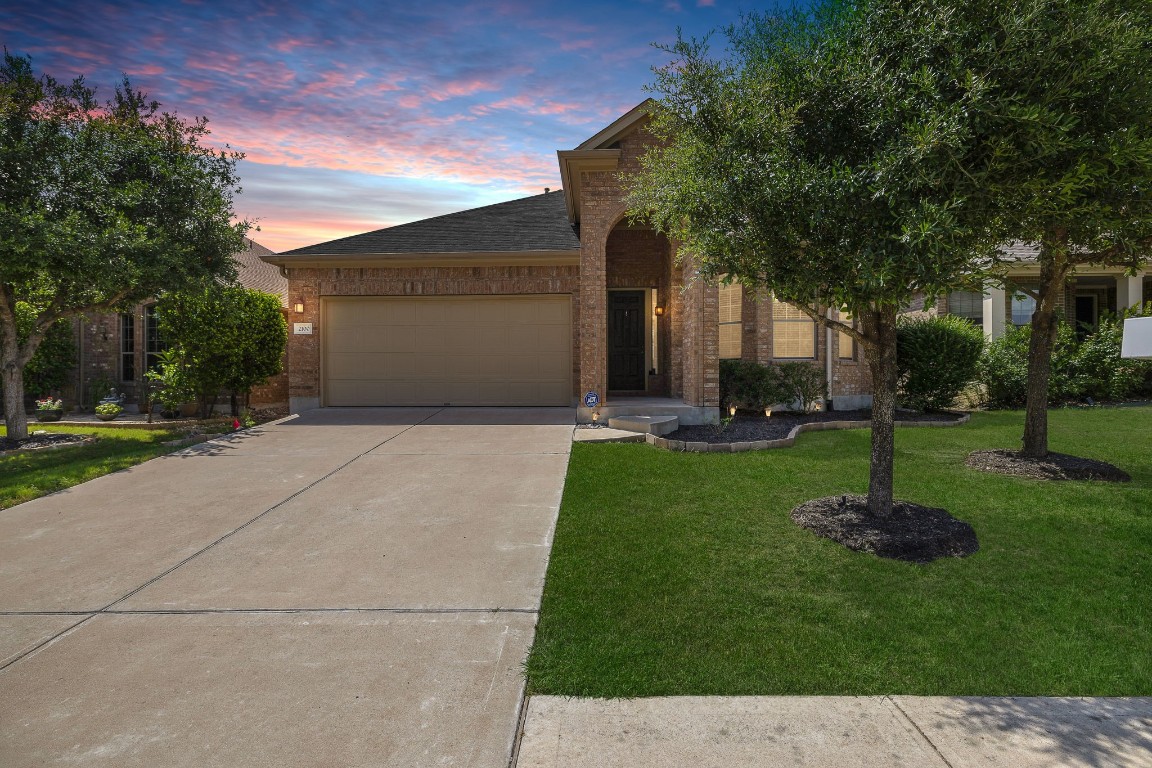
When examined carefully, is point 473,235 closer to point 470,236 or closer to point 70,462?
point 470,236

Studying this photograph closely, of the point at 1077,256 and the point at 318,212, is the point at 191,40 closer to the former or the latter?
the point at 318,212

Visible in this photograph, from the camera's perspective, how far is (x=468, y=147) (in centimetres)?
1259

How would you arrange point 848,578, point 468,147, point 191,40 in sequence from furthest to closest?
point 468,147 → point 191,40 → point 848,578

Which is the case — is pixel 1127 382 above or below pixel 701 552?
above

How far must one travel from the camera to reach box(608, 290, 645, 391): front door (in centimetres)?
1404

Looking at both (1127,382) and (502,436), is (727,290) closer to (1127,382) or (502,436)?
(502,436)

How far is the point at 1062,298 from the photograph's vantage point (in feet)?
53.0

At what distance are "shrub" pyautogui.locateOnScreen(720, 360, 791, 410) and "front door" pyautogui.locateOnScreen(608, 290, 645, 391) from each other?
2.41 metres

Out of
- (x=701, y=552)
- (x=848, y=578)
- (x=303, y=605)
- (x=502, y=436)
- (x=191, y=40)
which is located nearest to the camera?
(x=303, y=605)

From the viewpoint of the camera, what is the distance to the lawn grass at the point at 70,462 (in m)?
7.14

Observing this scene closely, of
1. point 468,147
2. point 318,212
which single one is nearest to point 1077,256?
point 468,147

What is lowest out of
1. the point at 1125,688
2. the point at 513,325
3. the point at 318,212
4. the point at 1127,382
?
the point at 1125,688

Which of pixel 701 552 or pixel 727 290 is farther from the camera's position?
pixel 727 290

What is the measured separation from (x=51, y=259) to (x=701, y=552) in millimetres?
9421
